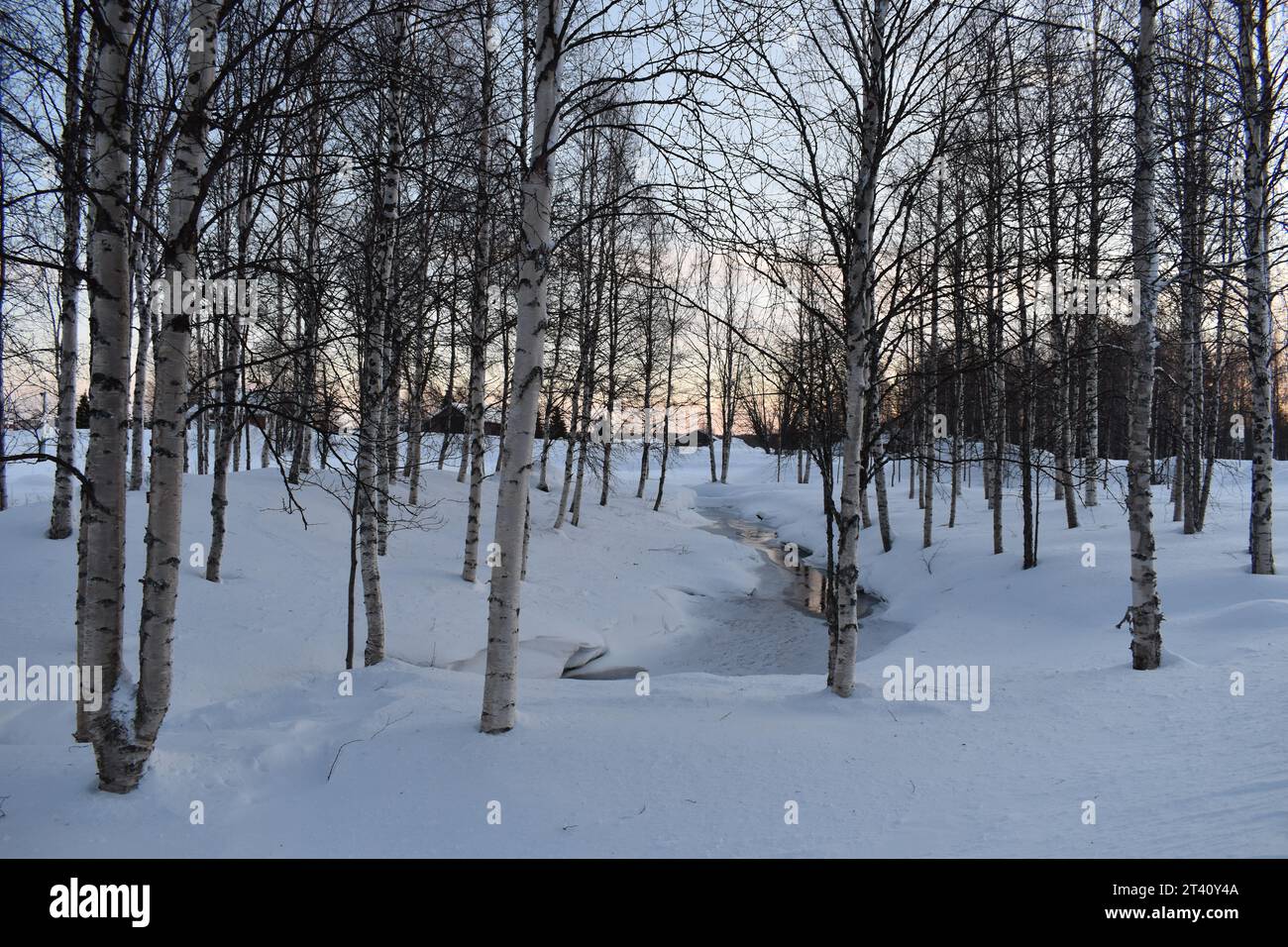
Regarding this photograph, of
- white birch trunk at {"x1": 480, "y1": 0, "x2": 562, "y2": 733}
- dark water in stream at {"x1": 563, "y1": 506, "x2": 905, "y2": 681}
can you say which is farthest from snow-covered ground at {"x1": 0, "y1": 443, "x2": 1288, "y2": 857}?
white birch trunk at {"x1": 480, "y1": 0, "x2": 562, "y2": 733}

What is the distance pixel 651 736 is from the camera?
4.73 metres

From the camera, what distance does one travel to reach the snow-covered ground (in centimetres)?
358

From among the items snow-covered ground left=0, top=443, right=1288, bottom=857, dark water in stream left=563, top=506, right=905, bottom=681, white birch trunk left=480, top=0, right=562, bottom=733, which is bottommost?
dark water in stream left=563, top=506, right=905, bottom=681

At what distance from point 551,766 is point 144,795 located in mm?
2368

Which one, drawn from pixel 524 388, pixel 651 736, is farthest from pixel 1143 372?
pixel 524 388

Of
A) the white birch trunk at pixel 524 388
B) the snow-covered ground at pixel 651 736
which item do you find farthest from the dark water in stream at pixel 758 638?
the white birch trunk at pixel 524 388

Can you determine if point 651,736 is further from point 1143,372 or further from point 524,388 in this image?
point 1143,372

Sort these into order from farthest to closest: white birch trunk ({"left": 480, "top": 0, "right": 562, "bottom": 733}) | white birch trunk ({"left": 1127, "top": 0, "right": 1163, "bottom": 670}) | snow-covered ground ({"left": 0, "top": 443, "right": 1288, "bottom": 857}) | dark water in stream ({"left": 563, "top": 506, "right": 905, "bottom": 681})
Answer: dark water in stream ({"left": 563, "top": 506, "right": 905, "bottom": 681}) → white birch trunk ({"left": 1127, "top": 0, "right": 1163, "bottom": 670}) → white birch trunk ({"left": 480, "top": 0, "right": 562, "bottom": 733}) → snow-covered ground ({"left": 0, "top": 443, "right": 1288, "bottom": 857})

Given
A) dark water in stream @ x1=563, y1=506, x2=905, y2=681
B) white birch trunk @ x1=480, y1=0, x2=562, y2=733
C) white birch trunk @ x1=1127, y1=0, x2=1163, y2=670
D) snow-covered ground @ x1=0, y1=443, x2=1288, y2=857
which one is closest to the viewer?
snow-covered ground @ x1=0, y1=443, x2=1288, y2=857

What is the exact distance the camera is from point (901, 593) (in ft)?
46.9

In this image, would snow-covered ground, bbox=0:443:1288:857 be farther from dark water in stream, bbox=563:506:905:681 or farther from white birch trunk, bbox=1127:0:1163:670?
white birch trunk, bbox=1127:0:1163:670
